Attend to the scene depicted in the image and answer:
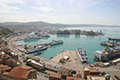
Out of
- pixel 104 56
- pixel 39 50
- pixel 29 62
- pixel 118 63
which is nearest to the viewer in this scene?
pixel 29 62

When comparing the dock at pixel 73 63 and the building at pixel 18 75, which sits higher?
the building at pixel 18 75

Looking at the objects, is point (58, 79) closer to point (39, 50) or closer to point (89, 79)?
point (89, 79)

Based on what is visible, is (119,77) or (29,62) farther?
(29,62)

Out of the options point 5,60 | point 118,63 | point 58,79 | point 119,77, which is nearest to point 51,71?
point 58,79

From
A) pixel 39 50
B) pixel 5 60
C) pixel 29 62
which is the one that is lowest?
pixel 39 50

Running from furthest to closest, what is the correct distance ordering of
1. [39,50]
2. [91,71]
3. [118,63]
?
1. [39,50]
2. [118,63]
3. [91,71]

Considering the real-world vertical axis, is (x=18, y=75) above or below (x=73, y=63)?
above

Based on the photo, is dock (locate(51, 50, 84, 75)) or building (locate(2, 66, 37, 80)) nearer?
building (locate(2, 66, 37, 80))

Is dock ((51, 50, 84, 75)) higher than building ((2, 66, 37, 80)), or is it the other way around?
building ((2, 66, 37, 80))

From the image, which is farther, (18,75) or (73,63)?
(73,63)

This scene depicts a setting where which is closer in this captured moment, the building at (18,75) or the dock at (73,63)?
the building at (18,75)

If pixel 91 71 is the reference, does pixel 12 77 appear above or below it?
above
